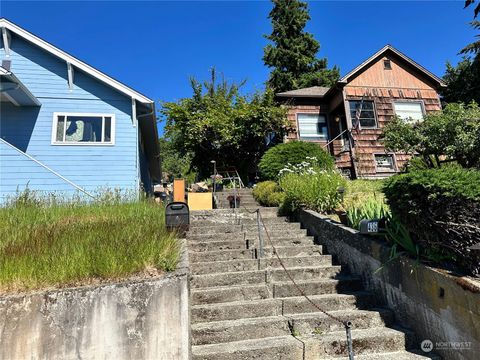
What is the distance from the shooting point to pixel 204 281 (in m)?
4.48

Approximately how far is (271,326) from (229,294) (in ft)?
2.62

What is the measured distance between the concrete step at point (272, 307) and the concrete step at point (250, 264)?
84 centimetres

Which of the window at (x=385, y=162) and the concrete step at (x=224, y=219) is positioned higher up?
the window at (x=385, y=162)

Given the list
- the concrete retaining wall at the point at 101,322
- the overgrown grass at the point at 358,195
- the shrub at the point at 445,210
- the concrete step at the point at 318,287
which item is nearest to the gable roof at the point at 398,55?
the overgrown grass at the point at 358,195

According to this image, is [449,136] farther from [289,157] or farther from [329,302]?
[329,302]

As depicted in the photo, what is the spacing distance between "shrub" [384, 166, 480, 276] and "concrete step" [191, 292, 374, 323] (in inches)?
49.6

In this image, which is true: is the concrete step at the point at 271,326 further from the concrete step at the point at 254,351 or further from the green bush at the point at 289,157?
the green bush at the point at 289,157

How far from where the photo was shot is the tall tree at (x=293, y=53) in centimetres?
2814

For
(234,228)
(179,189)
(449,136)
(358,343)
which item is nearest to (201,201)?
(179,189)

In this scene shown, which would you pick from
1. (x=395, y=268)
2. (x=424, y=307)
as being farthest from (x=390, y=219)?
(x=424, y=307)

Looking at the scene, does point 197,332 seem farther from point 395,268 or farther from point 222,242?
point 395,268

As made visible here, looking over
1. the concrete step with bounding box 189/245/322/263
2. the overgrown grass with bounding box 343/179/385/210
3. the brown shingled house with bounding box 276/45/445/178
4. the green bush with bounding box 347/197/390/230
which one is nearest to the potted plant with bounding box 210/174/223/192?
the brown shingled house with bounding box 276/45/445/178

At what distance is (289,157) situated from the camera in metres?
12.9

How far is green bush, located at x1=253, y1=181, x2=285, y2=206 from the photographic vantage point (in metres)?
8.43
